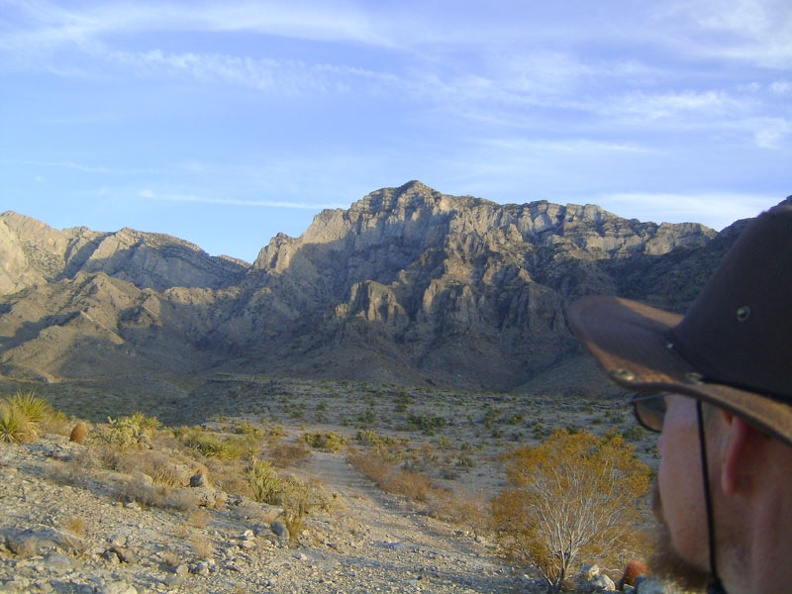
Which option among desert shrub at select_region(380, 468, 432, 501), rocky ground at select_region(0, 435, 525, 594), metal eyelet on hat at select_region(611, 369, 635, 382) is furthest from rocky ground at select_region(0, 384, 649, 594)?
metal eyelet on hat at select_region(611, 369, 635, 382)

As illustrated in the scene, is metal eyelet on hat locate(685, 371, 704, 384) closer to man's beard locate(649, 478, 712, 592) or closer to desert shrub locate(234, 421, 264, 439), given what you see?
man's beard locate(649, 478, 712, 592)

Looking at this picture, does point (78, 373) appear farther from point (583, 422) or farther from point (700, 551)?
point (700, 551)

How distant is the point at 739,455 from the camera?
5.31 feet

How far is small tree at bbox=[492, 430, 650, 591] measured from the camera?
31.4ft

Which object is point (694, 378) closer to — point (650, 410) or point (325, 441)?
point (650, 410)

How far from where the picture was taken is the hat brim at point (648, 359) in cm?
150

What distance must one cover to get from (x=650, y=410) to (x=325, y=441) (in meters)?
26.9

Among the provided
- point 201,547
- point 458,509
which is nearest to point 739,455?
point 201,547

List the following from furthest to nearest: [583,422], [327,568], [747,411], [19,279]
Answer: [19,279], [583,422], [327,568], [747,411]

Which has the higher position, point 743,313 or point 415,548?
point 743,313

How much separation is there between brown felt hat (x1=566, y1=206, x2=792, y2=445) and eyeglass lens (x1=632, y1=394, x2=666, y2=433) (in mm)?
307

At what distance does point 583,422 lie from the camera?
3431 centimetres

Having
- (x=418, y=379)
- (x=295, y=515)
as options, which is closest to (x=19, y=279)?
(x=418, y=379)

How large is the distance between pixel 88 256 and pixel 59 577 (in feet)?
407
